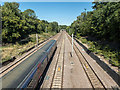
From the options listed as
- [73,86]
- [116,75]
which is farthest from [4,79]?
[116,75]

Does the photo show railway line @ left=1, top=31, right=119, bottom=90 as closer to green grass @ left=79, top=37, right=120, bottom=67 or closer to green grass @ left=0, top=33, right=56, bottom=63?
green grass @ left=79, top=37, right=120, bottom=67

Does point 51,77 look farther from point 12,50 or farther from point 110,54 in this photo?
point 12,50

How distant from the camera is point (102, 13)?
2156 centimetres

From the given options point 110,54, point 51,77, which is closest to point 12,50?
point 51,77

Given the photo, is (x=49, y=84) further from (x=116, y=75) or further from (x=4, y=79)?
(x=116, y=75)

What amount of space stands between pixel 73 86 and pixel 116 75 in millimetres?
4504

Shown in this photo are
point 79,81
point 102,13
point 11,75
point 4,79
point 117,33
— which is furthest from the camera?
point 102,13

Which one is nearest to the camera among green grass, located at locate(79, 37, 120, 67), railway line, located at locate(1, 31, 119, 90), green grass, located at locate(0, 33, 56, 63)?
railway line, located at locate(1, 31, 119, 90)

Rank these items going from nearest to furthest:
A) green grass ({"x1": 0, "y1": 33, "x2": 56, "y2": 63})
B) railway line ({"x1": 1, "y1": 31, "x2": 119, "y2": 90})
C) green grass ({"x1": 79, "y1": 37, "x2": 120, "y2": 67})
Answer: railway line ({"x1": 1, "y1": 31, "x2": 119, "y2": 90})
green grass ({"x1": 79, "y1": 37, "x2": 120, "y2": 67})
green grass ({"x1": 0, "y1": 33, "x2": 56, "y2": 63})

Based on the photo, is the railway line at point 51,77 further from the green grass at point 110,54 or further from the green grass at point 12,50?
the green grass at point 12,50

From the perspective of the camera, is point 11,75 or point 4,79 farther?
point 11,75

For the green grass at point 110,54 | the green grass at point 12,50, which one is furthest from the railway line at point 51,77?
the green grass at point 12,50

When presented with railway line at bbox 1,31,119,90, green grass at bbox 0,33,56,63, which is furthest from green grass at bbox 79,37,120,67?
green grass at bbox 0,33,56,63

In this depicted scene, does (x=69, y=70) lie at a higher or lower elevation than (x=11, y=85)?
lower
